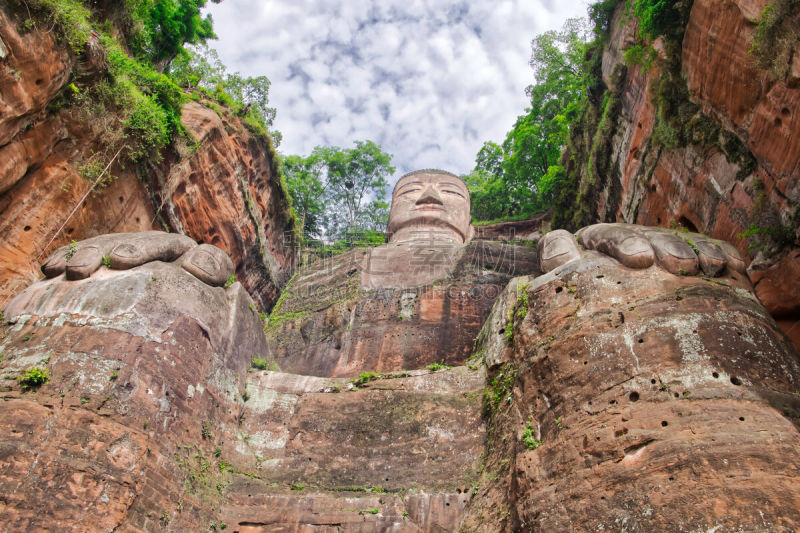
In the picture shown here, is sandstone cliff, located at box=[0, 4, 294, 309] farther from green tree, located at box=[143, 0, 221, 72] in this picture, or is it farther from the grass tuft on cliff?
green tree, located at box=[143, 0, 221, 72]

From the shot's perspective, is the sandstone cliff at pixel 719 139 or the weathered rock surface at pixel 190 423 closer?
the weathered rock surface at pixel 190 423

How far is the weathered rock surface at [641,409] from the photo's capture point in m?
5.18

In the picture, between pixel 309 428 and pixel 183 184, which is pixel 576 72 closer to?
pixel 183 184

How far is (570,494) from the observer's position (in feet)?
19.4

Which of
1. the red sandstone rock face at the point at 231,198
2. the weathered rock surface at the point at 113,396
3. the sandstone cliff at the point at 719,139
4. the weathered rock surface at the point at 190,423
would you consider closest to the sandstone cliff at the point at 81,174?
the red sandstone rock face at the point at 231,198

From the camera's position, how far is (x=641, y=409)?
241 inches

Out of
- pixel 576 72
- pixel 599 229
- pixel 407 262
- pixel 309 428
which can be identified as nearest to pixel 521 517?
pixel 309 428

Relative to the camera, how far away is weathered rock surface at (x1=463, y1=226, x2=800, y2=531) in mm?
5176

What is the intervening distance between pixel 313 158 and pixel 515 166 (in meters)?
10.3

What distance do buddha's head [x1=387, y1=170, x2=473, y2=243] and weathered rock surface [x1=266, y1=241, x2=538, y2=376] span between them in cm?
312

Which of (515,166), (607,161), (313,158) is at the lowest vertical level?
(607,161)

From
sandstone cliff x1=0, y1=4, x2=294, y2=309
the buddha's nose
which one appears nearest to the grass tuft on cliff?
sandstone cliff x1=0, y1=4, x2=294, y2=309

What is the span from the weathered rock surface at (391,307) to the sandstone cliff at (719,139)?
3.71 m

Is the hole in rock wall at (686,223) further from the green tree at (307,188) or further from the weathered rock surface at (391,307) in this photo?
the green tree at (307,188)
